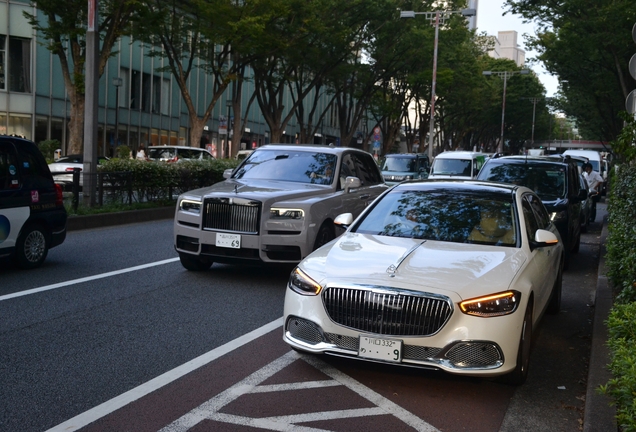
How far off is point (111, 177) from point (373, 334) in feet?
44.2

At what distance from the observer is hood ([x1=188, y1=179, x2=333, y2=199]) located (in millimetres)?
9790

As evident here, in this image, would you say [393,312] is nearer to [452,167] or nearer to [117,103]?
[452,167]

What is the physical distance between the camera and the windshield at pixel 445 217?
6.64 m

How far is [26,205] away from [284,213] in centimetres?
340

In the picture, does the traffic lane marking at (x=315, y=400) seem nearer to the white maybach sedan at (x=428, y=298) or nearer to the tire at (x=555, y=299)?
the white maybach sedan at (x=428, y=298)

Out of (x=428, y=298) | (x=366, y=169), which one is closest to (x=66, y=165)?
(x=366, y=169)

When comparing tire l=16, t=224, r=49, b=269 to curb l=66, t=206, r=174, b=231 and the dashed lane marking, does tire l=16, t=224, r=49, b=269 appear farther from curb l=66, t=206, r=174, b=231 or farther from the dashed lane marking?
the dashed lane marking

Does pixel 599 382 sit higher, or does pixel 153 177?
pixel 153 177

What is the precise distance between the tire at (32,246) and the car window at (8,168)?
0.64 metres

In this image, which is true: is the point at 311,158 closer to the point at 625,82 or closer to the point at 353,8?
the point at 625,82

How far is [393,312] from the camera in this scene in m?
5.33

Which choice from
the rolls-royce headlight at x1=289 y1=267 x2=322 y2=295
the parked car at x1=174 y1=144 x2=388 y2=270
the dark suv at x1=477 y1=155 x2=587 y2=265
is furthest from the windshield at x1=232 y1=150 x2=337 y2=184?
the rolls-royce headlight at x1=289 y1=267 x2=322 y2=295

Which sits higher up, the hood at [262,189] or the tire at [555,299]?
the hood at [262,189]

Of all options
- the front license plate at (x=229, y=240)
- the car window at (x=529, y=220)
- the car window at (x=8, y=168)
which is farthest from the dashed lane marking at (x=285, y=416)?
the car window at (x=8, y=168)
